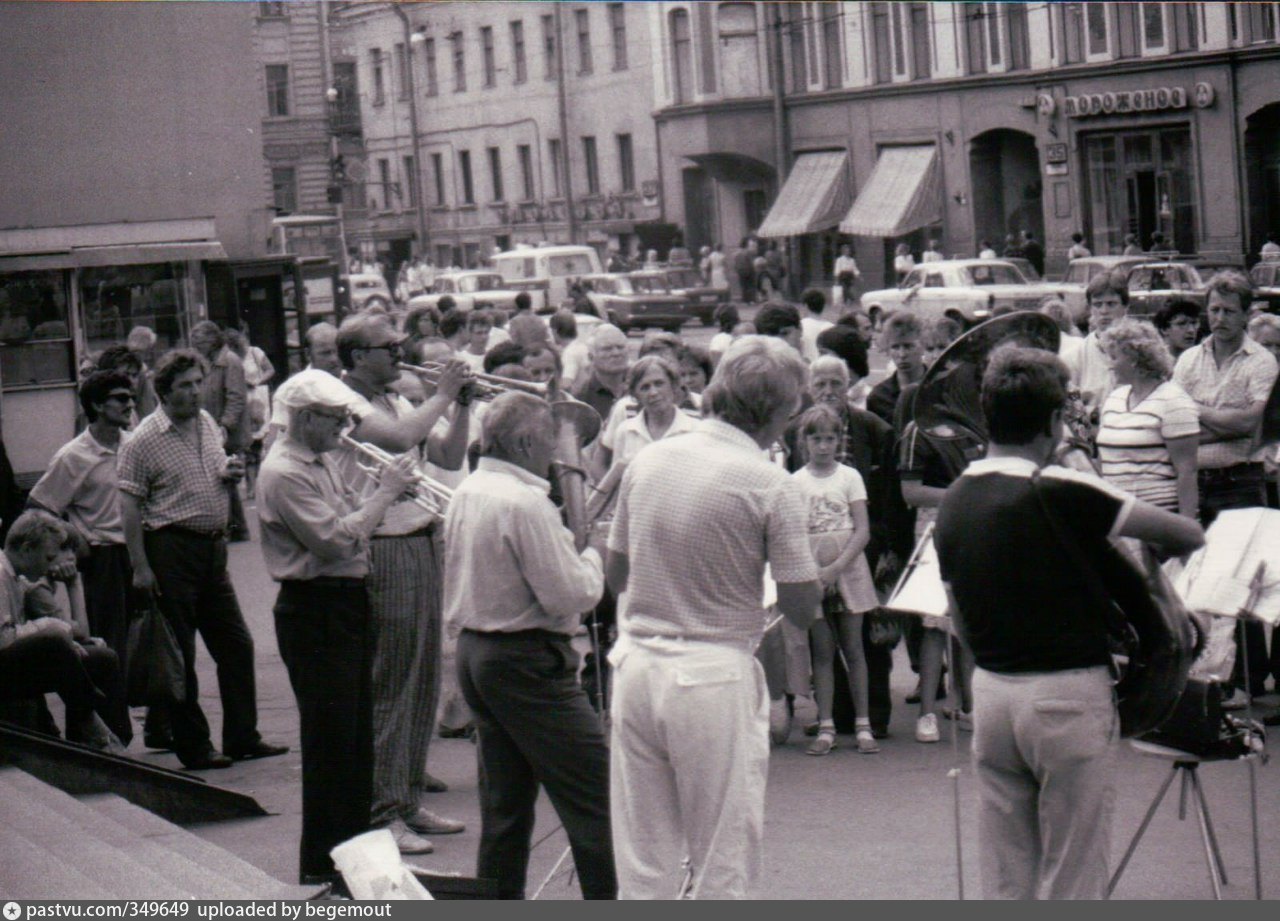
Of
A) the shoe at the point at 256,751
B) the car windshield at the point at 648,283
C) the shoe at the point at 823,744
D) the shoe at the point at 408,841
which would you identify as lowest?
the shoe at the point at 823,744

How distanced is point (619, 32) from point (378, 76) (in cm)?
929

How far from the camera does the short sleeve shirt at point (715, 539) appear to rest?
521 cm

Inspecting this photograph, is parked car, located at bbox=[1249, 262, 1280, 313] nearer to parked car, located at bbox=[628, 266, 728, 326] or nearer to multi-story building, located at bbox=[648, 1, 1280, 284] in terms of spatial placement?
multi-story building, located at bbox=[648, 1, 1280, 284]

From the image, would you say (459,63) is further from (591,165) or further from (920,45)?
(920,45)

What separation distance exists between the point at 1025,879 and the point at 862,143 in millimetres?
46458

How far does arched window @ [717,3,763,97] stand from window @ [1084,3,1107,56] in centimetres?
1138

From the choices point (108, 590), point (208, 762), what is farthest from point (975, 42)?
point (208, 762)

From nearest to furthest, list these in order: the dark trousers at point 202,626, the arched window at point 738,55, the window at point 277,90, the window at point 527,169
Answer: the dark trousers at point 202,626
the window at point 277,90
the arched window at point 738,55
the window at point 527,169

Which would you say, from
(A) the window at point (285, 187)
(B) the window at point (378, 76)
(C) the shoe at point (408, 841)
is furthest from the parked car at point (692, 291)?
(C) the shoe at point (408, 841)

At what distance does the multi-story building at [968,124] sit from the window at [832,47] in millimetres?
42

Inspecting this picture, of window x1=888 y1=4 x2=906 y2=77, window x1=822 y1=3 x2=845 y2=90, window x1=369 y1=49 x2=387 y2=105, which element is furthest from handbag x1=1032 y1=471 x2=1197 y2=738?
window x1=369 y1=49 x2=387 y2=105

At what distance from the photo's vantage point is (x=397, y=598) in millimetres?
7367

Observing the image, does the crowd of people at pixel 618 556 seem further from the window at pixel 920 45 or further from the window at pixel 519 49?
the window at pixel 519 49

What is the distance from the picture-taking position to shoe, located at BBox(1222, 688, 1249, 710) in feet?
20.7
